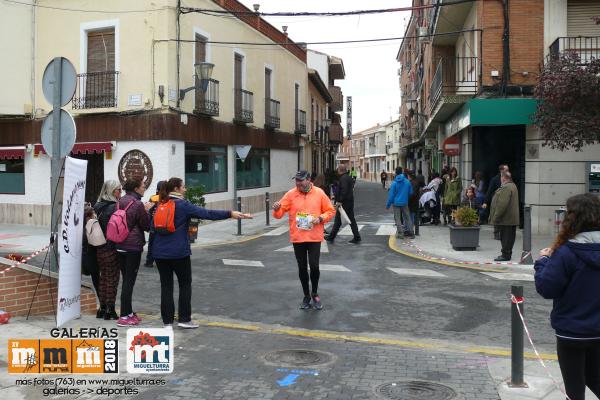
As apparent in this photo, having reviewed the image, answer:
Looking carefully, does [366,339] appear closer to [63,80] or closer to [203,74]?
[63,80]

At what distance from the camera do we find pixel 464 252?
12.1 metres

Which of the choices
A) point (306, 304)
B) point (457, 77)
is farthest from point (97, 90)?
point (306, 304)

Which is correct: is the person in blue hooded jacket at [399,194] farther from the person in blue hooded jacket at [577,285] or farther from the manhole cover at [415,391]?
the person in blue hooded jacket at [577,285]

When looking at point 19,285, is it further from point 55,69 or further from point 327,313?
point 327,313

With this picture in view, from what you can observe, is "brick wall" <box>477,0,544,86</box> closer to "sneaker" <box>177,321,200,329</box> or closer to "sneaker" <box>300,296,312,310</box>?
"sneaker" <box>300,296,312,310</box>

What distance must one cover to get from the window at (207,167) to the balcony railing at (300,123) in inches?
345

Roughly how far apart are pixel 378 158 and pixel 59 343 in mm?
82715

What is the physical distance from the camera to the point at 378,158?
86562 mm

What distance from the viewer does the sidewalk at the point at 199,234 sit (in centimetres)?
1375

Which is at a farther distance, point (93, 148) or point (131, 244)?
point (93, 148)

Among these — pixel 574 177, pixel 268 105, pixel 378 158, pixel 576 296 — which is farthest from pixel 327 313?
pixel 378 158

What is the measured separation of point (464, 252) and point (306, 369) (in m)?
7.78

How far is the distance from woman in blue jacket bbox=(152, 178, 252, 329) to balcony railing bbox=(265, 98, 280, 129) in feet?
58.1

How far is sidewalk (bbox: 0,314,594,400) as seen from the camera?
14.8ft
